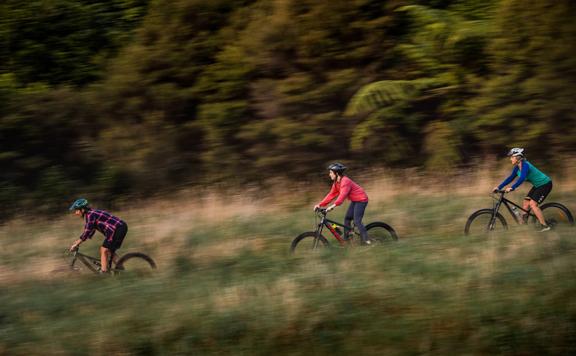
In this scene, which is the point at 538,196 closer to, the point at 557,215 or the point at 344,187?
the point at 557,215

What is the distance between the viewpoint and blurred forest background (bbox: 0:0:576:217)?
18047mm

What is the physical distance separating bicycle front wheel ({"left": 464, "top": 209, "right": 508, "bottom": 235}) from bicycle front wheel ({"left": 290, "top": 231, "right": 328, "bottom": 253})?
254cm

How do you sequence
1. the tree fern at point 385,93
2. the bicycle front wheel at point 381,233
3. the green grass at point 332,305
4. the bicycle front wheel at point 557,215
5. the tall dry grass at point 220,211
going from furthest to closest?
the tree fern at point 385,93 < the tall dry grass at point 220,211 < the bicycle front wheel at point 557,215 < the bicycle front wheel at point 381,233 < the green grass at point 332,305

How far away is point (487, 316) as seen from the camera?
9008 millimetres

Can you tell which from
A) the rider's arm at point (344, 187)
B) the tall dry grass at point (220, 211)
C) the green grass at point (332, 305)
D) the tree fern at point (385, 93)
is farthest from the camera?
the tree fern at point (385, 93)

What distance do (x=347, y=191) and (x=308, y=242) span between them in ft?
3.44

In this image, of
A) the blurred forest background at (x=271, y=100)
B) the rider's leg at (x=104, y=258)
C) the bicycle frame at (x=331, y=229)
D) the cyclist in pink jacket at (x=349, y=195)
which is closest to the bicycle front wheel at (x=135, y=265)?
the rider's leg at (x=104, y=258)

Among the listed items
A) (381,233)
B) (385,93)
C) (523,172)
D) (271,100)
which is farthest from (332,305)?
(271,100)

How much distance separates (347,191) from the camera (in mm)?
12133

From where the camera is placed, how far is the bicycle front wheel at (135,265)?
39.9 ft

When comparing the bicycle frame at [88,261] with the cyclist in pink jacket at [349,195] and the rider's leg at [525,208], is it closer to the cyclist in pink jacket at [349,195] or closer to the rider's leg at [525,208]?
the cyclist in pink jacket at [349,195]

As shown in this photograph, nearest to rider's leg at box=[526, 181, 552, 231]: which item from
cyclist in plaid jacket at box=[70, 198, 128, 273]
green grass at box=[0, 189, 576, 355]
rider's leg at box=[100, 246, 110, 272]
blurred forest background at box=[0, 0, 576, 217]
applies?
green grass at box=[0, 189, 576, 355]

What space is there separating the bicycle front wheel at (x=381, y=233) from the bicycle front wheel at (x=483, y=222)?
52.8 inches

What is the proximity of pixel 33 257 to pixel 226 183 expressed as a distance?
5504 mm
